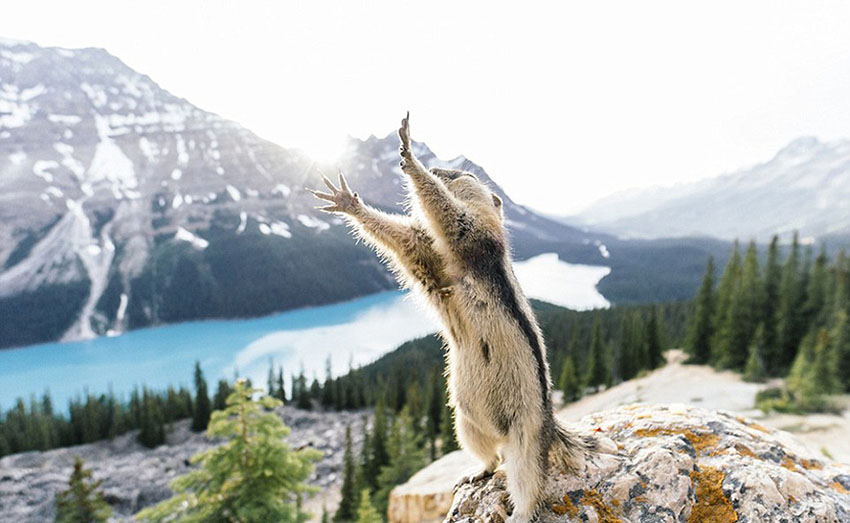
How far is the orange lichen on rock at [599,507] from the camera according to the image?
10.9ft

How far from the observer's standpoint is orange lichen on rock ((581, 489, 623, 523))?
10.9ft

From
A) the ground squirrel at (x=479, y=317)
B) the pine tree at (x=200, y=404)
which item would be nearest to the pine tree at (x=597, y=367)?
the ground squirrel at (x=479, y=317)

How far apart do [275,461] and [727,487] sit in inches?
399

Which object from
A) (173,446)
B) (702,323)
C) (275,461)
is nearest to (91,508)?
(275,461)

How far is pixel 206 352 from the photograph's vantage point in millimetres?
128750

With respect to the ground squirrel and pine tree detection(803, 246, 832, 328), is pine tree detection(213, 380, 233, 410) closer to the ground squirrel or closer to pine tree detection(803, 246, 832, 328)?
pine tree detection(803, 246, 832, 328)

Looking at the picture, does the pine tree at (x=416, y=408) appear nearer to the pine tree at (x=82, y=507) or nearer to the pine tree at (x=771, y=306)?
the pine tree at (x=82, y=507)

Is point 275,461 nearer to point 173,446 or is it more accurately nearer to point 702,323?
point 702,323

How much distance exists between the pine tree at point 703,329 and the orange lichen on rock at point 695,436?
1624 inches

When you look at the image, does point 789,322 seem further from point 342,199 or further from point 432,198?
point 342,199

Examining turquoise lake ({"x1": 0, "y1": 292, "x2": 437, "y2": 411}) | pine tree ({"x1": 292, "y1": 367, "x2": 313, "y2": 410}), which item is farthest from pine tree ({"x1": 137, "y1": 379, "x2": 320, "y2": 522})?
turquoise lake ({"x1": 0, "y1": 292, "x2": 437, "y2": 411})

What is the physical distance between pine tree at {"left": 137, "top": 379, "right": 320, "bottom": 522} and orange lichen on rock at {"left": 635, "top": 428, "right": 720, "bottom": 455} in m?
8.96

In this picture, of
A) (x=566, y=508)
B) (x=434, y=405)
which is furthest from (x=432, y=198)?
(x=434, y=405)

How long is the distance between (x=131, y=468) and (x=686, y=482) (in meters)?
81.9
